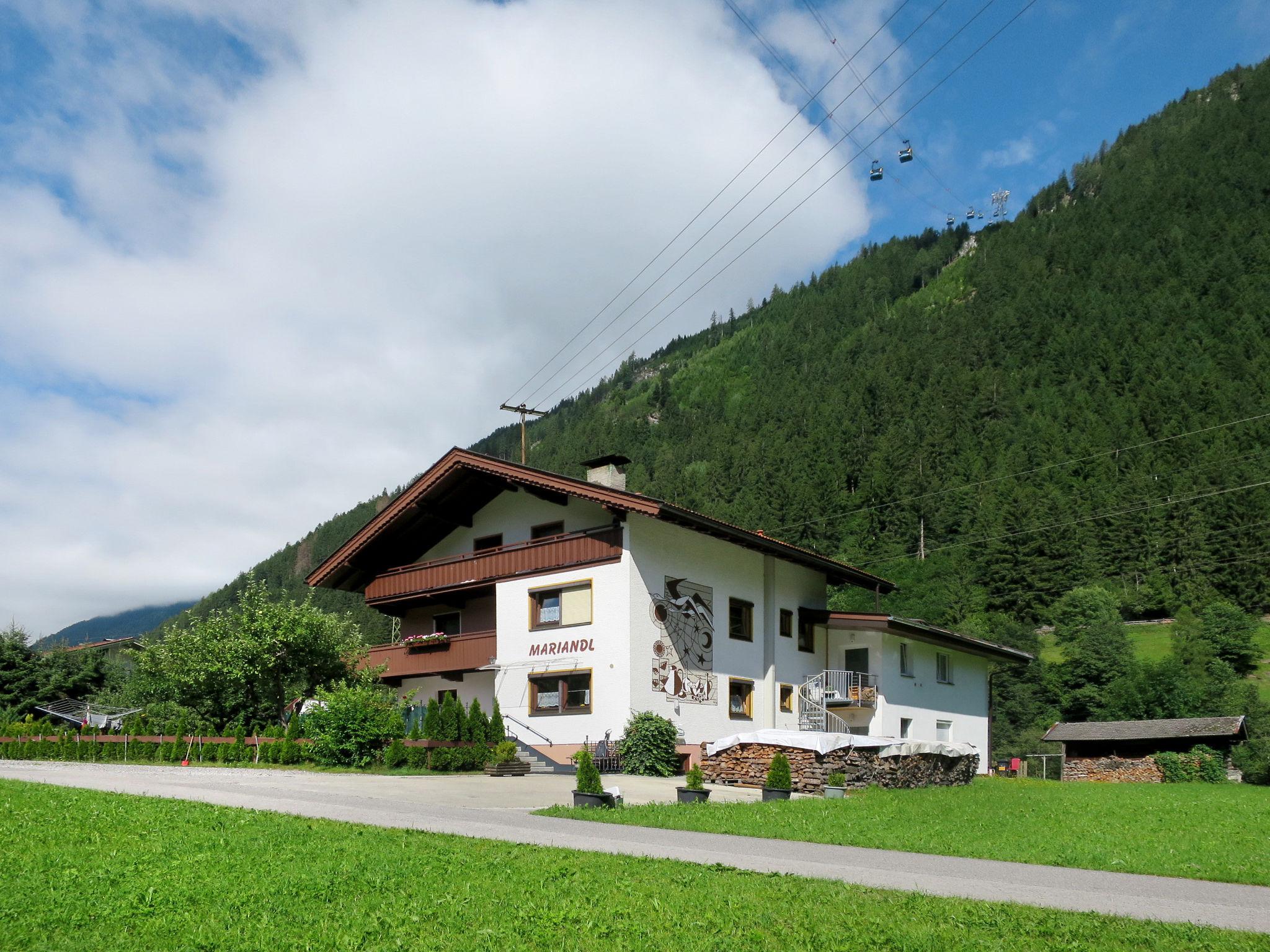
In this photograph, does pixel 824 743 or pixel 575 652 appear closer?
pixel 824 743

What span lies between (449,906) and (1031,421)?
129505 millimetres

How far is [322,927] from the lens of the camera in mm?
6922

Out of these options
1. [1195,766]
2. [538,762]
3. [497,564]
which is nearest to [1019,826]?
[538,762]

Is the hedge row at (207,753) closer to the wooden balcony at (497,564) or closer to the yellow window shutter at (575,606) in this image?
the yellow window shutter at (575,606)

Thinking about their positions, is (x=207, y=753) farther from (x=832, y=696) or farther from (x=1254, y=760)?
(x=1254, y=760)

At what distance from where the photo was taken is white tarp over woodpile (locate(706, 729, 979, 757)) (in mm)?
21734

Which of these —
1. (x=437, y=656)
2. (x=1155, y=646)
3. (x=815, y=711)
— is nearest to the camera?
(x=437, y=656)

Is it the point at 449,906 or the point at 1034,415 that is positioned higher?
the point at 1034,415

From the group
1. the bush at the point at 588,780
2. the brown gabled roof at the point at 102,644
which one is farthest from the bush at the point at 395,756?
the brown gabled roof at the point at 102,644

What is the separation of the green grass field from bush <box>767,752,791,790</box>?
239 ft

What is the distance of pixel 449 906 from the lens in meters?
7.55

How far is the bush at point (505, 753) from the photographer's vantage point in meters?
25.9

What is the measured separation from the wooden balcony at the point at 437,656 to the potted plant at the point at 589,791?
1669 centimetres

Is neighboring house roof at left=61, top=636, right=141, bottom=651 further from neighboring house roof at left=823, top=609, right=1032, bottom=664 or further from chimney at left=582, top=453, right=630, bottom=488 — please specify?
neighboring house roof at left=823, top=609, right=1032, bottom=664
